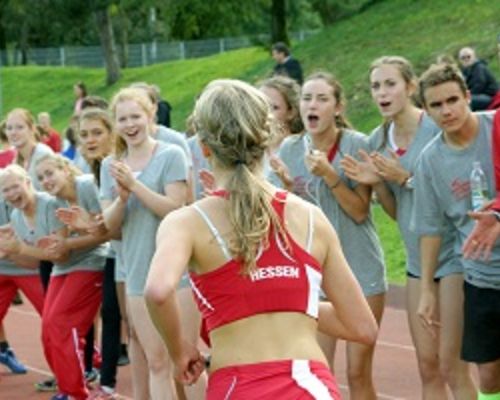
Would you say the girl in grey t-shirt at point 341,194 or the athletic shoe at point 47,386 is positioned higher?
the girl in grey t-shirt at point 341,194

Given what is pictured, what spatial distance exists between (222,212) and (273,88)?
4.31 metres

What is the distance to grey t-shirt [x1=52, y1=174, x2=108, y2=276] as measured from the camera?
10.3 meters

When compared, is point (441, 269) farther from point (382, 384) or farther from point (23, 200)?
point (23, 200)

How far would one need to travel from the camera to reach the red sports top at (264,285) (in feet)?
15.3

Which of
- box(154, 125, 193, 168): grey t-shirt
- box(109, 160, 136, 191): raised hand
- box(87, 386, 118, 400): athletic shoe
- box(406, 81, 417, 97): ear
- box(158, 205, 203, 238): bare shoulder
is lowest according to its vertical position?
box(87, 386, 118, 400): athletic shoe

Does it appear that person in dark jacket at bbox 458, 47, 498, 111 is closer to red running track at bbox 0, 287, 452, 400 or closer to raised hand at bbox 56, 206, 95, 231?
red running track at bbox 0, 287, 452, 400

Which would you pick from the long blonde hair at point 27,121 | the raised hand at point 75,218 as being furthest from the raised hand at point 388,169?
the long blonde hair at point 27,121

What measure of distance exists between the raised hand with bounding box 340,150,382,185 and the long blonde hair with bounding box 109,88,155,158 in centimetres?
147

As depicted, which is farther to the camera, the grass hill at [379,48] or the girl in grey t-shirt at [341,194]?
the grass hill at [379,48]

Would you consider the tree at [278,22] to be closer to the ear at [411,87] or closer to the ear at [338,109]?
the ear at [338,109]

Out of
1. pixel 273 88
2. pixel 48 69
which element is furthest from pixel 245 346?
pixel 48 69

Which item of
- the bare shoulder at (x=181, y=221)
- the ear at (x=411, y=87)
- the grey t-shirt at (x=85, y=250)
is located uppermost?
the ear at (x=411, y=87)

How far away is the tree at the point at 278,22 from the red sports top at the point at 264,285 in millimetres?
33933

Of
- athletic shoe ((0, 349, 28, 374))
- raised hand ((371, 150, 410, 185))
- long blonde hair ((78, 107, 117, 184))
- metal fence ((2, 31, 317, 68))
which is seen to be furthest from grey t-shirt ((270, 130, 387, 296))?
metal fence ((2, 31, 317, 68))
